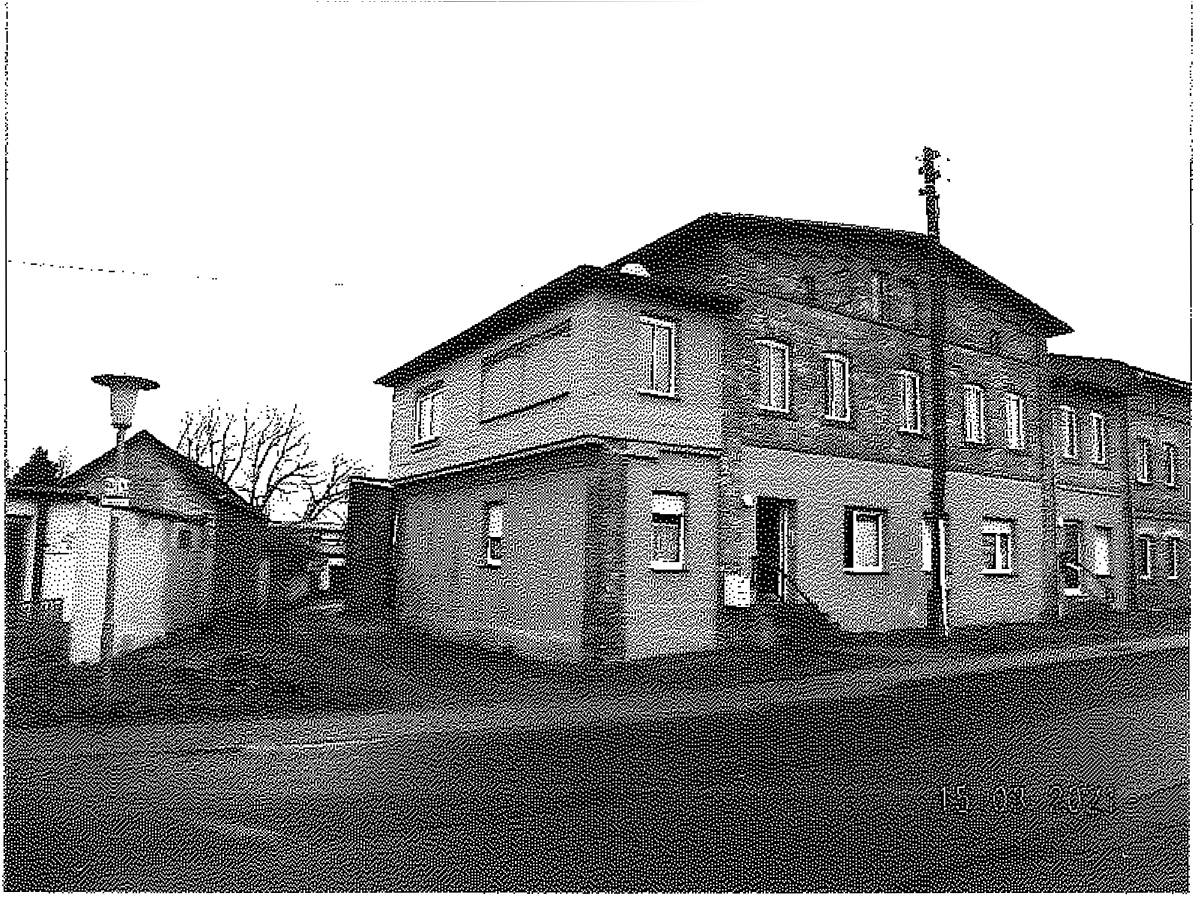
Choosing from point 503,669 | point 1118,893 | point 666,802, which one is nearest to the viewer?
Result: point 1118,893

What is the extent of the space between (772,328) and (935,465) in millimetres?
722

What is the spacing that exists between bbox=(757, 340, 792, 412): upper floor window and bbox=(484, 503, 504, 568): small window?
98 centimetres

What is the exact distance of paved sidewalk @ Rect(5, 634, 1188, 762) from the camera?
249 centimetres

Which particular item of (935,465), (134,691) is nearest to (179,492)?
(134,691)

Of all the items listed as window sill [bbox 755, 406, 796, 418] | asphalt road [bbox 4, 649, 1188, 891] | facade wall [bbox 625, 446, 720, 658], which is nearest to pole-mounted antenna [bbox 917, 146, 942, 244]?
window sill [bbox 755, 406, 796, 418]

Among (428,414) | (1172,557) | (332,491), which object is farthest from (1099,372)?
(332,491)

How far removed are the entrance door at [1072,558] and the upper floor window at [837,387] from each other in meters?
0.87

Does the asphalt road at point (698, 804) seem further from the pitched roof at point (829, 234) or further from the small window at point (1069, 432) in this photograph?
the pitched roof at point (829, 234)

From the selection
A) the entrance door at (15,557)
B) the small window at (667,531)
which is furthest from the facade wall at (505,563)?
the entrance door at (15,557)

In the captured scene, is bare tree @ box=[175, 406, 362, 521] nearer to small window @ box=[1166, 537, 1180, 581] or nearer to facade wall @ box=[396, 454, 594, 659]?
facade wall @ box=[396, 454, 594, 659]

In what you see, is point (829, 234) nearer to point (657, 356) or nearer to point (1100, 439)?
point (657, 356)

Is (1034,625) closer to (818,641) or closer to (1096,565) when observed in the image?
(1096,565)

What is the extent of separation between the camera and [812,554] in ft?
9.43

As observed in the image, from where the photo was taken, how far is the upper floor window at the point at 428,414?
8.59ft
